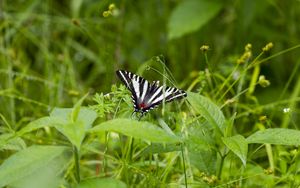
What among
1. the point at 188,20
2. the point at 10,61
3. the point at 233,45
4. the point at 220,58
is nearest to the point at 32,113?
the point at 10,61

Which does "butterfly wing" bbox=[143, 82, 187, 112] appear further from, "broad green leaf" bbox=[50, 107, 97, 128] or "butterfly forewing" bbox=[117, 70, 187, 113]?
"broad green leaf" bbox=[50, 107, 97, 128]

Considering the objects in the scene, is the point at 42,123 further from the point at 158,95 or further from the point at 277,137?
the point at 277,137

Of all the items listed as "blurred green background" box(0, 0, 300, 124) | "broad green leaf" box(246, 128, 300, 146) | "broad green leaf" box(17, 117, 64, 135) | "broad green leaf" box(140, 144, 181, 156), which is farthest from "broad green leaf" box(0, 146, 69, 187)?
"blurred green background" box(0, 0, 300, 124)

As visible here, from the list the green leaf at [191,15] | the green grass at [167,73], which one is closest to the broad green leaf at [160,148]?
the green grass at [167,73]

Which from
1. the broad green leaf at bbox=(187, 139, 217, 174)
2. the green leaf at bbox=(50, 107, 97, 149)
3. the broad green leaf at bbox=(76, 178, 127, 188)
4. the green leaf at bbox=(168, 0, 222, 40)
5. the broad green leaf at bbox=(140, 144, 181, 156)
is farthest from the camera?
the green leaf at bbox=(168, 0, 222, 40)

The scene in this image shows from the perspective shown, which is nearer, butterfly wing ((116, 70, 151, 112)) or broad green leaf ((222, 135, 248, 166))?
broad green leaf ((222, 135, 248, 166))

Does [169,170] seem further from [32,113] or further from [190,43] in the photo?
[190,43]

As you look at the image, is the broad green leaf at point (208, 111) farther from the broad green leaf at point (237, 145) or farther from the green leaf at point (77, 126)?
the green leaf at point (77, 126)
